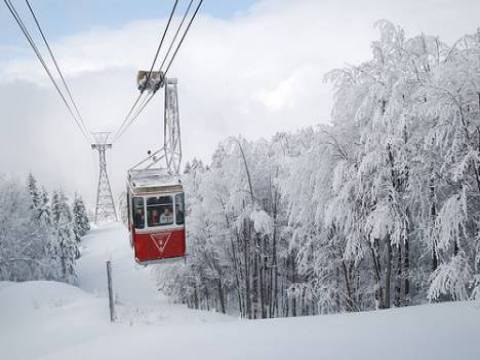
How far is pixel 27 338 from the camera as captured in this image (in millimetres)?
12266

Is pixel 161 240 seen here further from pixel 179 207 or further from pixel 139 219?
pixel 179 207

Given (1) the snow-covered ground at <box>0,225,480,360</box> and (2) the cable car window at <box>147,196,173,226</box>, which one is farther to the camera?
(2) the cable car window at <box>147,196,173,226</box>

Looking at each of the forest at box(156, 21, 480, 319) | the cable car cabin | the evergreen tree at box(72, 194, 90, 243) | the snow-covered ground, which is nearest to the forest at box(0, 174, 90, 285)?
the snow-covered ground

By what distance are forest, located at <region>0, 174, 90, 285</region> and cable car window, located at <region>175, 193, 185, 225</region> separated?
2418 centimetres

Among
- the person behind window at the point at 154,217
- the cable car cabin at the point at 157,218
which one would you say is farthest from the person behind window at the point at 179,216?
the person behind window at the point at 154,217

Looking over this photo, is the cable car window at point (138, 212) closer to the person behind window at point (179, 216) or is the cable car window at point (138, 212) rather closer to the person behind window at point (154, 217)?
the person behind window at point (154, 217)

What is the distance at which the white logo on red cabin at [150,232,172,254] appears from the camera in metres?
11.4

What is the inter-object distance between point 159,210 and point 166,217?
0.34 meters

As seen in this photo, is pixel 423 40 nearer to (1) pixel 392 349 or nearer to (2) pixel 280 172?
(1) pixel 392 349

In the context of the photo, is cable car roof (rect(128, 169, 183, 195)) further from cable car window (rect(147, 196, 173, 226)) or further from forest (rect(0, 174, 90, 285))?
forest (rect(0, 174, 90, 285))

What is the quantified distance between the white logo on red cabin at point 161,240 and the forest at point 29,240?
78.3ft

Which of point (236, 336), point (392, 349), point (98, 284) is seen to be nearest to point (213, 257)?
point (236, 336)

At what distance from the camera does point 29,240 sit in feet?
114

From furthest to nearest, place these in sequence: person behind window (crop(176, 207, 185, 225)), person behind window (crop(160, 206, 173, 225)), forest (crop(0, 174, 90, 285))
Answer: forest (crop(0, 174, 90, 285))
person behind window (crop(176, 207, 185, 225))
person behind window (crop(160, 206, 173, 225))
